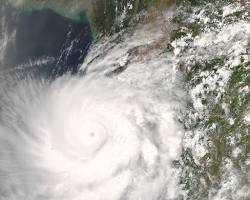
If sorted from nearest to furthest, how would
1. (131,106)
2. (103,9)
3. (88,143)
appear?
(88,143) → (131,106) → (103,9)

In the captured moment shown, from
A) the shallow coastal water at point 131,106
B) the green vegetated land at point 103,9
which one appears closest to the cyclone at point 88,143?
the shallow coastal water at point 131,106

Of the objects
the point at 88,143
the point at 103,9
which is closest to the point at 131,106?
the point at 88,143

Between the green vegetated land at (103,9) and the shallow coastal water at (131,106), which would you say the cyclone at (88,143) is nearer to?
the shallow coastal water at (131,106)

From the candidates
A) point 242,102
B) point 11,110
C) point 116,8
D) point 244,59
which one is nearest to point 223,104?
point 242,102

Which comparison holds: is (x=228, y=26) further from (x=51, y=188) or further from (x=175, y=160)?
(x=51, y=188)

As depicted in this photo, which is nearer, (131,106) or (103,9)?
(131,106)

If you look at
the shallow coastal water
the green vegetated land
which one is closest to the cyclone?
the shallow coastal water

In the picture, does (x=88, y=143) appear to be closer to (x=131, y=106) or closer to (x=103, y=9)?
(x=131, y=106)

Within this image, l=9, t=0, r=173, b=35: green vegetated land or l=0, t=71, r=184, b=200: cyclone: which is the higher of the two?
l=9, t=0, r=173, b=35: green vegetated land

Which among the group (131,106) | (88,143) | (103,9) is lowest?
(88,143)

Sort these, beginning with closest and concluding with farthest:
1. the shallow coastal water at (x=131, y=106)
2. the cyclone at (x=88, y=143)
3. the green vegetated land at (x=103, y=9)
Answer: the shallow coastal water at (x=131, y=106) < the cyclone at (x=88, y=143) < the green vegetated land at (x=103, y=9)

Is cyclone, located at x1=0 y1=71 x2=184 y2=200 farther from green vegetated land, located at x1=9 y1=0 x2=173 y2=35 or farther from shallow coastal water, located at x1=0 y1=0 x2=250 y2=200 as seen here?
green vegetated land, located at x1=9 y1=0 x2=173 y2=35

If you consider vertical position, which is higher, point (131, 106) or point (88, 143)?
point (131, 106)
